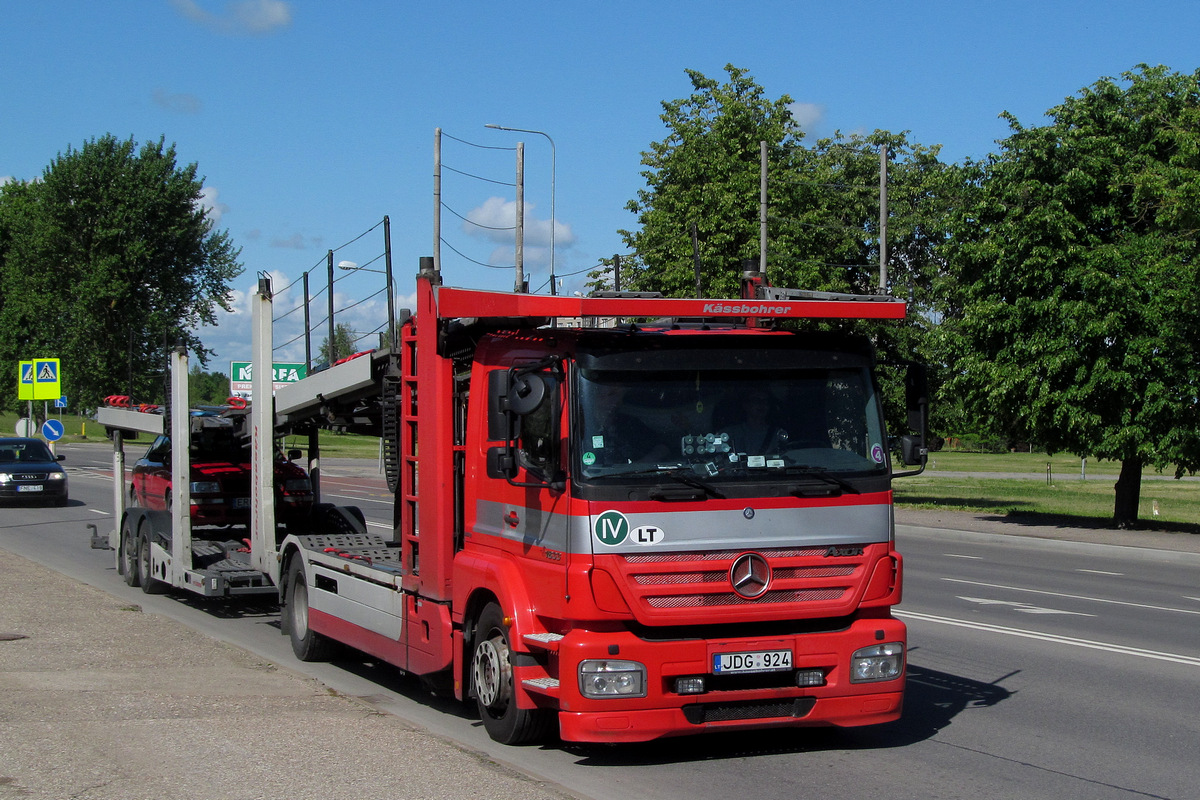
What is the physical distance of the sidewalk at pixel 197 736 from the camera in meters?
5.70

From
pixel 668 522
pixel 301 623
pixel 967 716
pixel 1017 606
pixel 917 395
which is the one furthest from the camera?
pixel 1017 606

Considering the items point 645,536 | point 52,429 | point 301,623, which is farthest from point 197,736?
point 52,429

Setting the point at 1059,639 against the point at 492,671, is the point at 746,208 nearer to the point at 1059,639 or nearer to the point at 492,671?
the point at 1059,639

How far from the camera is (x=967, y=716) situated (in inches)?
309

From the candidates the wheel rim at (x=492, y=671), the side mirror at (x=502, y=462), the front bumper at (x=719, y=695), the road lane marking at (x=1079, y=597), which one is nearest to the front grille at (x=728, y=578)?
the front bumper at (x=719, y=695)

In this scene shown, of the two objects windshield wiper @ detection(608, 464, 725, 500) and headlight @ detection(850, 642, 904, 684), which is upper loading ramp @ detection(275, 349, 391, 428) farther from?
headlight @ detection(850, 642, 904, 684)

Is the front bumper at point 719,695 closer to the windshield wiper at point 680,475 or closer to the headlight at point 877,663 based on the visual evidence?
the headlight at point 877,663

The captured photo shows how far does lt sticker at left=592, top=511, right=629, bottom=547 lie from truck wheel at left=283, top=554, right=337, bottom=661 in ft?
14.1

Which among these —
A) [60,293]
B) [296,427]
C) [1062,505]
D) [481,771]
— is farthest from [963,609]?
[60,293]

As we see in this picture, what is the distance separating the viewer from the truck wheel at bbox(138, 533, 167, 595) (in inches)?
545

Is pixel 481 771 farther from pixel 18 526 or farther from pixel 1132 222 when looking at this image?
pixel 1132 222

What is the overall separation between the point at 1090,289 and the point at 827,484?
18808 millimetres

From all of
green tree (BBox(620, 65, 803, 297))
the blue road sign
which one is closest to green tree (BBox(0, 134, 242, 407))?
the blue road sign

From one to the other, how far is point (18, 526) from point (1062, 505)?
26695mm
